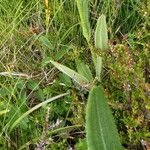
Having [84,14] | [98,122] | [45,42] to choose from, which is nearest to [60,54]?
[45,42]

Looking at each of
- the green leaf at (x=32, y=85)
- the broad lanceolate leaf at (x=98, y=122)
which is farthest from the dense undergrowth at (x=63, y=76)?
the broad lanceolate leaf at (x=98, y=122)

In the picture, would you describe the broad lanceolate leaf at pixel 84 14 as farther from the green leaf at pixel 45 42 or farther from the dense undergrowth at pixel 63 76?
the green leaf at pixel 45 42

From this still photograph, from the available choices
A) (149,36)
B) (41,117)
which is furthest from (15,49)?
(149,36)

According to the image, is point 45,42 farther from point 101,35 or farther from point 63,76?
point 101,35

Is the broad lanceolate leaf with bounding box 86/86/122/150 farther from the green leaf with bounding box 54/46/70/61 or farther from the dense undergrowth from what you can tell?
the green leaf with bounding box 54/46/70/61

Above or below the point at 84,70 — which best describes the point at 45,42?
above

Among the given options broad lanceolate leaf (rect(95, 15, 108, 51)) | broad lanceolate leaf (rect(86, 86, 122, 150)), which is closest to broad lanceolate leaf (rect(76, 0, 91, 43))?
broad lanceolate leaf (rect(95, 15, 108, 51))
